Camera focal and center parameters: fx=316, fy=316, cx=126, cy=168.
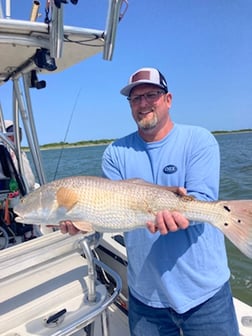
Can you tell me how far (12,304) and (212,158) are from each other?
5.66 feet

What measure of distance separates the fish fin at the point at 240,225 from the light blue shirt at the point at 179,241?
170 millimetres

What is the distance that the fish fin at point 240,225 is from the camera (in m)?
1.86

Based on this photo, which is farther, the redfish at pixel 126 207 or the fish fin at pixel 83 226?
the fish fin at pixel 83 226

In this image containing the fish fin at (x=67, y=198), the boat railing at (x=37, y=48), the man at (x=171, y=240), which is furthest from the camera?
the boat railing at (x=37, y=48)

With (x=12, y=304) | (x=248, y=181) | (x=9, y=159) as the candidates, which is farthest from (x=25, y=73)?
(x=248, y=181)

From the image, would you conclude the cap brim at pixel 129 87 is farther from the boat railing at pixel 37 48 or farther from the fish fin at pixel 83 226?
the fish fin at pixel 83 226

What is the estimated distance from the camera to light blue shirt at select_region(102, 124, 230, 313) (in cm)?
202

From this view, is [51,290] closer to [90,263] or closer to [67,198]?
[90,263]

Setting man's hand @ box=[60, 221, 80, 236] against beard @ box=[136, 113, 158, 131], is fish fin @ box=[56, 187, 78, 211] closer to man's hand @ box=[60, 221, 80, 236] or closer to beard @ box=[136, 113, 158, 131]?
man's hand @ box=[60, 221, 80, 236]

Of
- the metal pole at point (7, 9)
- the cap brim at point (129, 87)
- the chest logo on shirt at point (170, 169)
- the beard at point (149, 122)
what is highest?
the metal pole at point (7, 9)

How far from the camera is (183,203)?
1.96 m

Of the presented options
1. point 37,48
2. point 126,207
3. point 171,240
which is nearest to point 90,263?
point 126,207

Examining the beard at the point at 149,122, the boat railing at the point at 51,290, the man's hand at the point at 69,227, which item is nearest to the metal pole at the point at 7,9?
the beard at the point at 149,122

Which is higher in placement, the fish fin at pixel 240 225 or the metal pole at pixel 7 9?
the metal pole at pixel 7 9
